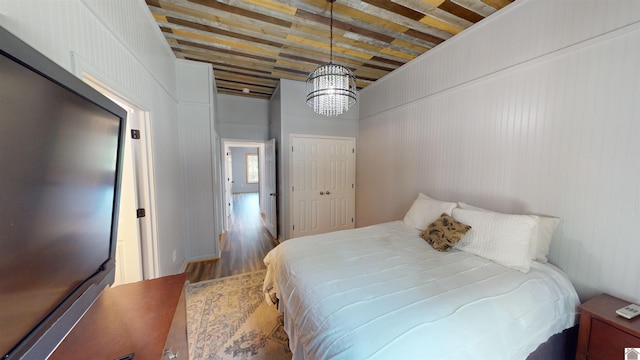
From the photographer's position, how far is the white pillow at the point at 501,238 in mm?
1588

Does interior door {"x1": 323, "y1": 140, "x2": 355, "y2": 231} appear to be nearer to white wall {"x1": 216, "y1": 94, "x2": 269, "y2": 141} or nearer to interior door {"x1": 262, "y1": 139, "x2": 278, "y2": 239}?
interior door {"x1": 262, "y1": 139, "x2": 278, "y2": 239}

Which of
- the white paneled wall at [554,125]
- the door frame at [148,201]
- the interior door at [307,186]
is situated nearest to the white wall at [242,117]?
the interior door at [307,186]

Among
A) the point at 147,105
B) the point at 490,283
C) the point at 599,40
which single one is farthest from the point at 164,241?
the point at 599,40

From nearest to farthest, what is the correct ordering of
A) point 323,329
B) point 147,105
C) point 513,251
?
point 323,329
point 513,251
point 147,105

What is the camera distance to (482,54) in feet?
7.09

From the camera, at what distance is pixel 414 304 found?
1.16 m

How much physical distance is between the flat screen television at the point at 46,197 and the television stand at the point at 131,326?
0.12m

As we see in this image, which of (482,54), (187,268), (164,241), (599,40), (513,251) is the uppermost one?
(482,54)

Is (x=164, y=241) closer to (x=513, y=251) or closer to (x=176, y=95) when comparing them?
(x=176, y=95)

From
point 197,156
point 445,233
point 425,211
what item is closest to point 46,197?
point 445,233

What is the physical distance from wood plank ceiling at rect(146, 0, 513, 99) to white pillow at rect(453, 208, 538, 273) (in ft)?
6.08

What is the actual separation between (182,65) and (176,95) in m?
0.43

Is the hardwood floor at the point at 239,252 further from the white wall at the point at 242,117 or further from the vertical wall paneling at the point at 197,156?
the white wall at the point at 242,117

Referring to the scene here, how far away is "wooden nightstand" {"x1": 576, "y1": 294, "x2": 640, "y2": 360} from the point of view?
1150mm
